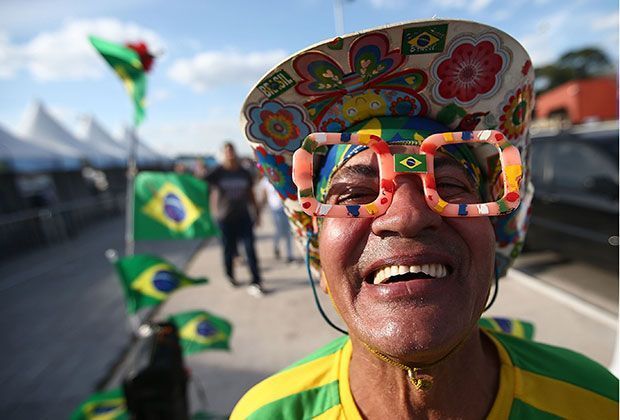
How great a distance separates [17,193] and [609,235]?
1373 cm

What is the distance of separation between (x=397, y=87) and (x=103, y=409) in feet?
7.69

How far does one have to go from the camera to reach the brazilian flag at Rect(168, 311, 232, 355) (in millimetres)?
2609

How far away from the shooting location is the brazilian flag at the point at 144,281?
293 cm

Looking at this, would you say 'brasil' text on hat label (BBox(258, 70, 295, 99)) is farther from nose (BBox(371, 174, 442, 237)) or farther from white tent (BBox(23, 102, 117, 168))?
white tent (BBox(23, 102, 117, 168))

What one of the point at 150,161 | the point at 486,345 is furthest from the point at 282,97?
the point at 150,161

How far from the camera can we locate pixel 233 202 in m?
4.80

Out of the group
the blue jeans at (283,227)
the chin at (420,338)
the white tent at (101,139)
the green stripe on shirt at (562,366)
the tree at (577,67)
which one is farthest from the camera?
the tree at (577,67)

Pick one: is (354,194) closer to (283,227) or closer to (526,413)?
(526,413)

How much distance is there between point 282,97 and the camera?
1.06m

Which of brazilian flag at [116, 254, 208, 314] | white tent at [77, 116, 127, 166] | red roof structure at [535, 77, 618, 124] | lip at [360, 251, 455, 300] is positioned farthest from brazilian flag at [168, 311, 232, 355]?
red roof structure at [535, 77, 618, 124]

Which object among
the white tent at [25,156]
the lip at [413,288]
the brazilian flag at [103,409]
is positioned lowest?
the brazilian flag at [103,409]

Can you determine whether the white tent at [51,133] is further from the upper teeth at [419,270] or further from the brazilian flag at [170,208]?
the upper teeth at [419,270]

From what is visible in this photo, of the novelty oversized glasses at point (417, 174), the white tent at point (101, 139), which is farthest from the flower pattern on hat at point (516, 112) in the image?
the white tent at point (101, 139)

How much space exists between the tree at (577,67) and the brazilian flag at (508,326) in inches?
2008
